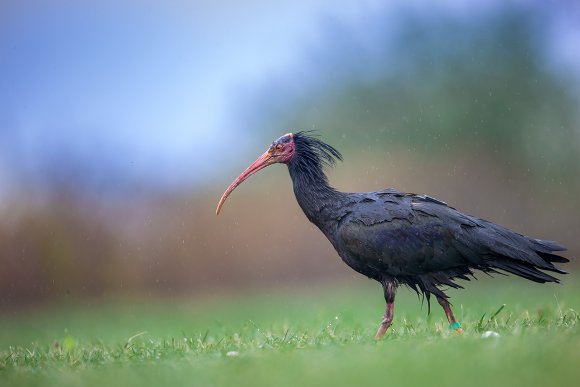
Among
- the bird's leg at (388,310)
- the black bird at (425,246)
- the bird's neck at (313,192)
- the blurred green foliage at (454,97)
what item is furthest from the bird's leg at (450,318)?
the blurred green foliage at (454,97)

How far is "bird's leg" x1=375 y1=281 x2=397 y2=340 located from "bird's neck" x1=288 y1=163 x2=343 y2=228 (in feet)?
3.21

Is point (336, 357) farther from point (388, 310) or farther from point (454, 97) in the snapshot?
point (454, 97)

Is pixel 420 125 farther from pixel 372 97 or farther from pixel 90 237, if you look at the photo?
pixel 90 237

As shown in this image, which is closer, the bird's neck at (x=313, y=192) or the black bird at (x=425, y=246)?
the black bird at (x=425, y=246)

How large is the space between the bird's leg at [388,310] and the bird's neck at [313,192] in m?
0.98

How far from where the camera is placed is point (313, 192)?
344 inches

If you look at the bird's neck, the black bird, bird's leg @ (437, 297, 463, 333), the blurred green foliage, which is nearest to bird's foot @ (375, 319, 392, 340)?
the black bird

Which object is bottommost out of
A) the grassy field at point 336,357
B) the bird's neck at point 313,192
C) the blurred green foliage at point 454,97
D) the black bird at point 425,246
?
the grassy field at point 336,357

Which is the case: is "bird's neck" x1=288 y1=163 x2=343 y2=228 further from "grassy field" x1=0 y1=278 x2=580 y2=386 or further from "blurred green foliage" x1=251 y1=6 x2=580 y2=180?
"blurred green foliage" x1=251 y1=6 x2=580 y2=180

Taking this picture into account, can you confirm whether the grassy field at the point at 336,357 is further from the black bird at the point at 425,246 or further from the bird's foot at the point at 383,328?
the black bird at the point at 425,246

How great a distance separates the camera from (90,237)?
1853cm

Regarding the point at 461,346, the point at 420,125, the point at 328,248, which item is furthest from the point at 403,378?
the point at 420,125

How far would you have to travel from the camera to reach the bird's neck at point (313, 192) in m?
8.60

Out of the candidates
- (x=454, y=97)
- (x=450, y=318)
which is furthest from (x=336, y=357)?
(x=454, y=97)
